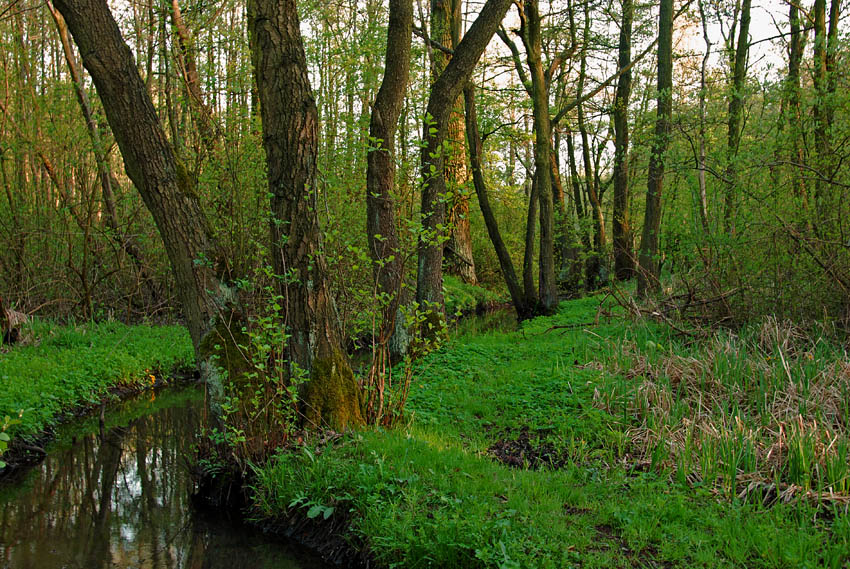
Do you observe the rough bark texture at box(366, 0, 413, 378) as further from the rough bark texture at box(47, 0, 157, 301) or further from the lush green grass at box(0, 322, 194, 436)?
the rough bark texture at box(47, 0, 157, 301)

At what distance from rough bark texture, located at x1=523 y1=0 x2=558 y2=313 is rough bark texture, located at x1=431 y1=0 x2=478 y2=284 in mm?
1601

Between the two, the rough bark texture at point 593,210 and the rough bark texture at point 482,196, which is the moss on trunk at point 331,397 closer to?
the rough bark texture at point 482,196

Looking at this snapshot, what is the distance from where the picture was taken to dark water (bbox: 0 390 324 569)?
4750 millimetres

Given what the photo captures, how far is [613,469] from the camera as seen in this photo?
477 cm

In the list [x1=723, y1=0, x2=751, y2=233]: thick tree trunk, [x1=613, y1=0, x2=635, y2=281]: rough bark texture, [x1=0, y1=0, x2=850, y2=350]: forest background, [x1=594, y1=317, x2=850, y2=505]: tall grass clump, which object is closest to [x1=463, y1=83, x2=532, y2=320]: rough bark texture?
[x1=0, y1=0, x2=850, y2=350]: forest background

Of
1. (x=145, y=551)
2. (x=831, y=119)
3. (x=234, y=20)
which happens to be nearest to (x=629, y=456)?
(x=145, y=551)

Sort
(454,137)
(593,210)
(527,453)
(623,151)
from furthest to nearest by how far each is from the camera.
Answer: (593,210), (623,151), (454,137), (527,453)

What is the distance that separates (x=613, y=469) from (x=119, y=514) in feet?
14.6

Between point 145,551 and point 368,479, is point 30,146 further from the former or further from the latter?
point 368,479

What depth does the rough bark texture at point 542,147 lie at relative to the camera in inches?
515

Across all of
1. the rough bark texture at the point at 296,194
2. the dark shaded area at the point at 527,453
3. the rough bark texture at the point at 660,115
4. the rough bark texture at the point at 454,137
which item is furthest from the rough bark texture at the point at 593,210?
the rough bark texture at the point at 296,194

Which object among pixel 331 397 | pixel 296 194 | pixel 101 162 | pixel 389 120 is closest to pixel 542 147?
pixel 389 120

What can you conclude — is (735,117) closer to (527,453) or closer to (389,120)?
(389,120)

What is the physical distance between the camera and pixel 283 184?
213 inches
